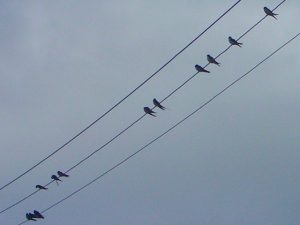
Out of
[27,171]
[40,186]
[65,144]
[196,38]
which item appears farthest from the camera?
[40,186]

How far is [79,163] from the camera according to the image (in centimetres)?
1702

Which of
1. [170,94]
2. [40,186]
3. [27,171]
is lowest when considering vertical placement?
[170,94]

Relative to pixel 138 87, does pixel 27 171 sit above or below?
above

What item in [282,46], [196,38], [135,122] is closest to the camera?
[196,38]

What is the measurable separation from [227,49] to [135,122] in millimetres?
3282

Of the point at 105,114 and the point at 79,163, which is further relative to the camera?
the point at 79,163

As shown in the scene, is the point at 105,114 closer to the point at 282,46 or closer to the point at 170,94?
the point at 170,94

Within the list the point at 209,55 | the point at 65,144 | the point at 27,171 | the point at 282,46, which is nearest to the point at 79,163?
the point at 65,144

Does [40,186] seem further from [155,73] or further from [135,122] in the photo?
[155,73]

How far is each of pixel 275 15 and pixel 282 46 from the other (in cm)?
182

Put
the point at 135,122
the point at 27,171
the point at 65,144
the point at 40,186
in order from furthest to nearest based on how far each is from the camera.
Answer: the point at 40,186 < the point at 27,171 < the point at 65,144 < the point at 135,122

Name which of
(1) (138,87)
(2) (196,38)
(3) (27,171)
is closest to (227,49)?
(2) (196,38)

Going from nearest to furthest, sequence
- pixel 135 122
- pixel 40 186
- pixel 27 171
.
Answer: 1. pixel 135 122
2. pixel 27 171
3. pixel 40 186

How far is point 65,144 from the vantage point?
16578 millimetres
